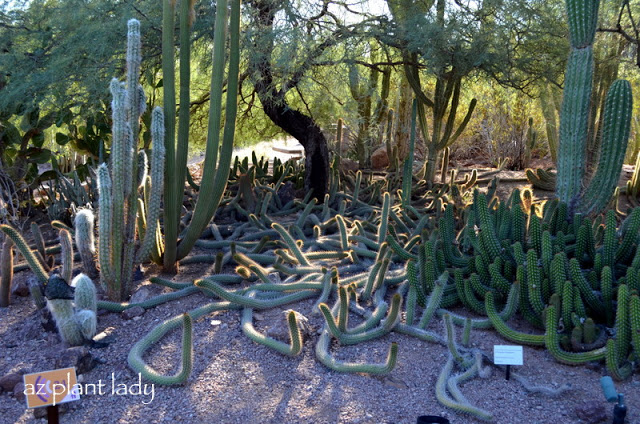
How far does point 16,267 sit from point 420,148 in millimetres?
10781

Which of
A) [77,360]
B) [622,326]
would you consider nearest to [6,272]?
[77,360]

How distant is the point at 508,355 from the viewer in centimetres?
390

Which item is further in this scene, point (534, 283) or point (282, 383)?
point (534, 283)

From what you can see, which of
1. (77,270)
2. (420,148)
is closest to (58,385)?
(77,270)

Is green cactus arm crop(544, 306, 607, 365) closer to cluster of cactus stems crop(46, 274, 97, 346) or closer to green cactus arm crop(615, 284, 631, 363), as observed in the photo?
green cactus arm crop(615, 284, 631, 363)

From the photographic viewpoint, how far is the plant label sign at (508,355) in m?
3.89

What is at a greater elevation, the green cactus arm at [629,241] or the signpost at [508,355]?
the green cactus arm at [629,241]

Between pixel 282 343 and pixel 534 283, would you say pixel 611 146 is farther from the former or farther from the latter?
pixel 282 343

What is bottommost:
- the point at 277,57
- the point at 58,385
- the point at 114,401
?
the point at 114,401

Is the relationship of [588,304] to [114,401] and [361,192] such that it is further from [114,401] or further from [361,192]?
[361,192]

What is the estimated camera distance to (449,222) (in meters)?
5.50

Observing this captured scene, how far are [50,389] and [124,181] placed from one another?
2117 millimetres

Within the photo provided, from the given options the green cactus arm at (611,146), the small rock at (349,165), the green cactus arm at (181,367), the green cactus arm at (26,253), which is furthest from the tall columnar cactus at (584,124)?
the small rock at (349,165)

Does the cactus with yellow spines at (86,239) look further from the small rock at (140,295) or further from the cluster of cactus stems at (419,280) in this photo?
the small rock at (140,295)
